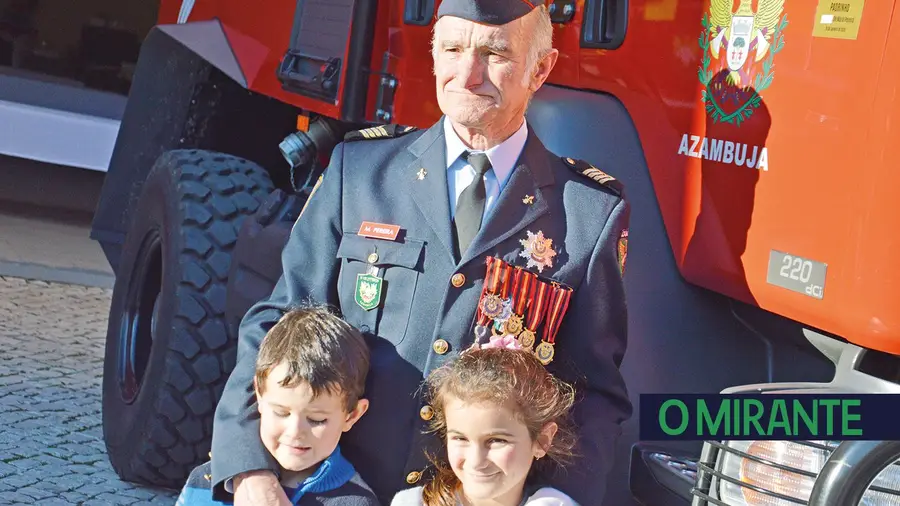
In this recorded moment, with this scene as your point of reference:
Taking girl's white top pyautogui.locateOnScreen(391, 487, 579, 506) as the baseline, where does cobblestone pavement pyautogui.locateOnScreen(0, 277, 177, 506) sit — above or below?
below

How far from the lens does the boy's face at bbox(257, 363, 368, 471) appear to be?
2082mm

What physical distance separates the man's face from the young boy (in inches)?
15.3

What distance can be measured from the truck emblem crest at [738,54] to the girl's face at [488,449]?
0.83 metres

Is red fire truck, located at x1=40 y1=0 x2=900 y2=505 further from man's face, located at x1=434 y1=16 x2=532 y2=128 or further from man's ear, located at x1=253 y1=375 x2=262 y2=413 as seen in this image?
man's ear, located at x1=253 y1=375 x2=262 y2=413

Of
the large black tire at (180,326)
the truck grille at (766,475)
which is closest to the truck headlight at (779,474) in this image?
the truck grille at (766,475)

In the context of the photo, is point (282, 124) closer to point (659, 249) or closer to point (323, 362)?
point (659, 249)

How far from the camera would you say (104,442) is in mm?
4215

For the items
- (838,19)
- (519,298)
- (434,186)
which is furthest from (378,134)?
(838,19)

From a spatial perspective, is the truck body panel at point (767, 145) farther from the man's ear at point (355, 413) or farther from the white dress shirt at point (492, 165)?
the man's ear at point (355, 413)

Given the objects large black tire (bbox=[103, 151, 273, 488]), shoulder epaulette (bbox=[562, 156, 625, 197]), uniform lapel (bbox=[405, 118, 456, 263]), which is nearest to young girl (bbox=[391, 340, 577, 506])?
uniform lapel (bbox=[405, 118, 456, 263])

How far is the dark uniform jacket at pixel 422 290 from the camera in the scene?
215cm

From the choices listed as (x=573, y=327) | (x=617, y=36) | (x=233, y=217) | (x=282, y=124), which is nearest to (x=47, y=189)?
(x=282, y=124)

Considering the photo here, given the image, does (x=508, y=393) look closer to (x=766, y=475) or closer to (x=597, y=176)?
(x=597, y=176)

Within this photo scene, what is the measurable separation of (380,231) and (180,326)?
1563 mm
